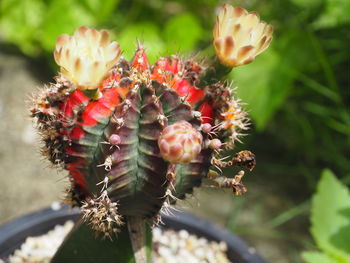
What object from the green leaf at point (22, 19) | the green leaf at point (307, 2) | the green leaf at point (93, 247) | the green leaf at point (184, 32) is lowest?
the green leaf at point (93, 247)

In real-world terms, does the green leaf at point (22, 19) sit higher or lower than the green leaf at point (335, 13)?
higher

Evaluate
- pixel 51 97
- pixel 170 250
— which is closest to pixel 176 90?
pixel 51 97

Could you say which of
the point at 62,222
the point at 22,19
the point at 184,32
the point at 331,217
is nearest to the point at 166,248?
the point at 62,222

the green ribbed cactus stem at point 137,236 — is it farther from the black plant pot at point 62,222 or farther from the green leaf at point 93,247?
the black plant pot at point 62,222

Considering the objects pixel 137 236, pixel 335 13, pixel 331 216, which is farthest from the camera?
pixel 335 13

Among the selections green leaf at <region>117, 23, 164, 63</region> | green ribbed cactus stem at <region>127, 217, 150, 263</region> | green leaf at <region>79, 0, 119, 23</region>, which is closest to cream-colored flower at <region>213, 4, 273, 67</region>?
green ribbed cactus stem at <region>127, 217, 150, 263</region>

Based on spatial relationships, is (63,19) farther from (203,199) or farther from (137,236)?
(137,236)

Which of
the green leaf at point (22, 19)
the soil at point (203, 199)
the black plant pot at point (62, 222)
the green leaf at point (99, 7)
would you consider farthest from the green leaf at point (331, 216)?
the green leaf at point (22, 19)
